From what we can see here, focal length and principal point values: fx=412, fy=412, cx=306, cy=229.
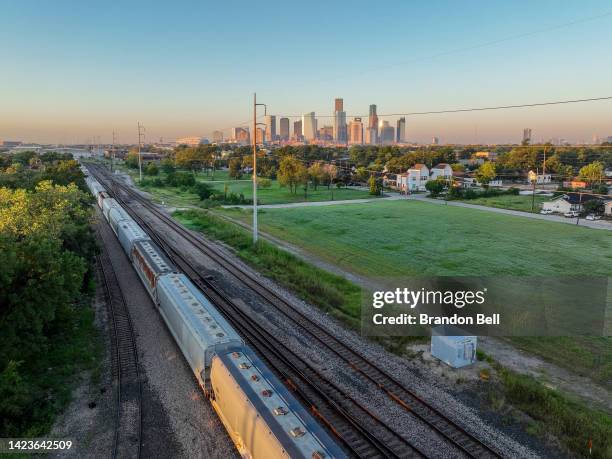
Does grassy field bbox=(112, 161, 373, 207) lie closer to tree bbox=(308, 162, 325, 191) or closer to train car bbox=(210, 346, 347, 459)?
tree bbox=(308, 162, 325, 191)

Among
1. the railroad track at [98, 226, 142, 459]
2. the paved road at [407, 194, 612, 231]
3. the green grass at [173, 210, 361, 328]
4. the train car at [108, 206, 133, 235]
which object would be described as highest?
the train car at [108, 206, 133, 235]

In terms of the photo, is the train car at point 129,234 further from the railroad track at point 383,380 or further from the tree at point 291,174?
the tree at point 291,174

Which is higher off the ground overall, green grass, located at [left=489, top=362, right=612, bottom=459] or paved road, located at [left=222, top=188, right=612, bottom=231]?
paved road, located at [left=222, top=188, right=612, bottom=231]

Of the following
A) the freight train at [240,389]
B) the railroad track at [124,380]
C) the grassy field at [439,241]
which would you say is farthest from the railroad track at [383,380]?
the grassy field at [439,241]

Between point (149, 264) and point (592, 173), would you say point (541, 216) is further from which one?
point (149, 264)

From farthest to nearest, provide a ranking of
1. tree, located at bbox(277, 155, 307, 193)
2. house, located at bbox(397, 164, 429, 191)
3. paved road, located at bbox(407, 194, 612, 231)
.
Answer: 1. house, located at bbox(397, 164, 429, 191)
2. tree, located at bbox(277, 155, 307, 193)
3. paved road, located at bbox(407, 194, 612, 231)

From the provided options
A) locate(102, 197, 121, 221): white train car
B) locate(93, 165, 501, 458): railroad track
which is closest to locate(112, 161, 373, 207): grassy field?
locate(102, 197, 121, 221): white train car
